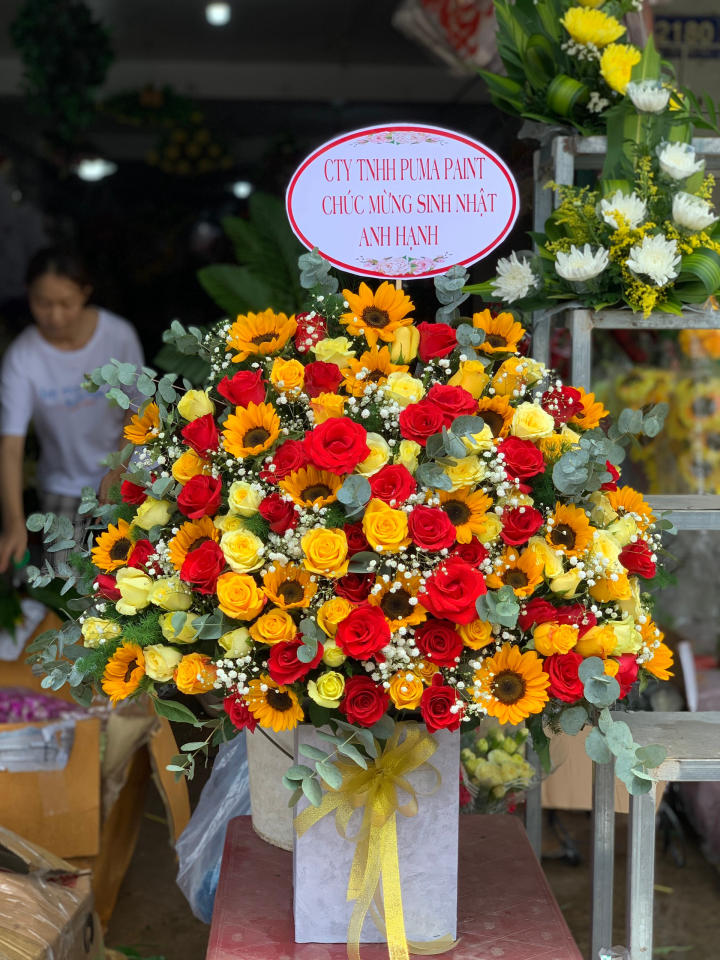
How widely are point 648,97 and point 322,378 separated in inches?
28.5

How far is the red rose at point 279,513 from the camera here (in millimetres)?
1141

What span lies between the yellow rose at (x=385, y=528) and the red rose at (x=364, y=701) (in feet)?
0.51

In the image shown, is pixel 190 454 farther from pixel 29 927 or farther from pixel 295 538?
pixel 29 927

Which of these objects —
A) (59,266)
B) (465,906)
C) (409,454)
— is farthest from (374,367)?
(59,266)

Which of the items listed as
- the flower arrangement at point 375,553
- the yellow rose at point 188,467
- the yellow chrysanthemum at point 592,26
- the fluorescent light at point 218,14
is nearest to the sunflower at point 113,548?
the flower arrangement at point 375,553

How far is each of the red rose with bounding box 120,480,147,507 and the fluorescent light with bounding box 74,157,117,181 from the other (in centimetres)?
486

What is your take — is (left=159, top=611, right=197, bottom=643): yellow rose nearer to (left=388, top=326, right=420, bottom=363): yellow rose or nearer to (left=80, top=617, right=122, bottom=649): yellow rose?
(left=80, top=617, right=122, bottom=649): yellow rose

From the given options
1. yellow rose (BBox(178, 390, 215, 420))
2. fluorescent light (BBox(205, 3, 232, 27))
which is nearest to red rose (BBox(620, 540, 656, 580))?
yellow rose (BBox(178, 390, 215, 420))

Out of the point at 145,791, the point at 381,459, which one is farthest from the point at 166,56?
the point at 381,459

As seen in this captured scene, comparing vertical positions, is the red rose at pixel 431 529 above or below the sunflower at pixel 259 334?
below

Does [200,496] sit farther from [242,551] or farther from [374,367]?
[374,367]

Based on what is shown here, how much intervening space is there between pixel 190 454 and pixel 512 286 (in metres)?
0.63

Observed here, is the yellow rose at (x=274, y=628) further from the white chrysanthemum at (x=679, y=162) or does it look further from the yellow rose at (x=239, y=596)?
the white chrysanthemum at (x=679, y=162)

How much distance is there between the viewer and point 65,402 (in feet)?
10.5
